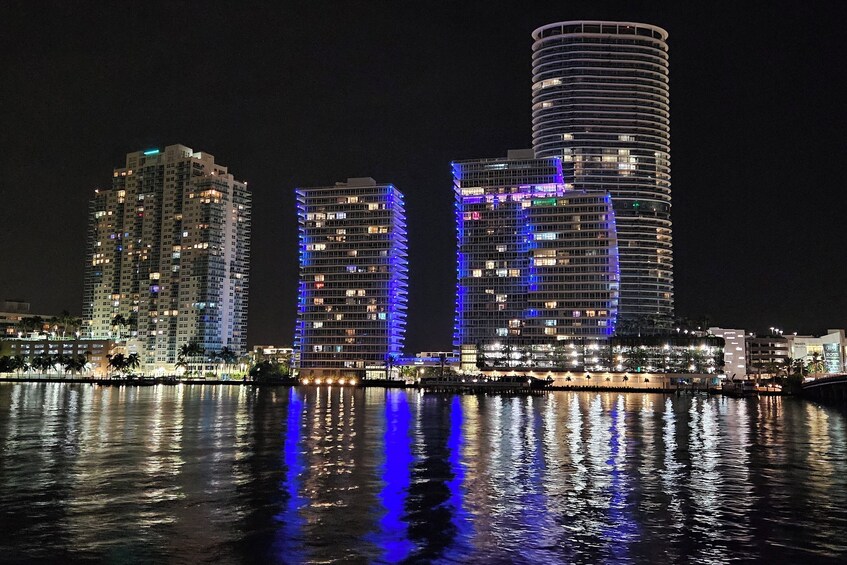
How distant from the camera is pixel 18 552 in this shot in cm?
2873

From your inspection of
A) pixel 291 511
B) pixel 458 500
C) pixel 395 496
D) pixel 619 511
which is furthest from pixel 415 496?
pixel 619 511

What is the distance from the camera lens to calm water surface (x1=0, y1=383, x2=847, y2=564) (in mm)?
30000

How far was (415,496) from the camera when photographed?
40.6 m

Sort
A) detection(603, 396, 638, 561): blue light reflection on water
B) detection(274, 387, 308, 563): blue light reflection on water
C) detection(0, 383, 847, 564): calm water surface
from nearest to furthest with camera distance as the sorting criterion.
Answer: detection(274, 387, 308, 563): blue light reflection on water → detection(0, 383, 847, 564): calm water surface → detection(603, 396, 638, 561): blue light reflection on water

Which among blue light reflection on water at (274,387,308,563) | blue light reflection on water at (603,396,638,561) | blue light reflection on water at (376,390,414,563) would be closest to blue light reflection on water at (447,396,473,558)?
blue light reflection on water at (376,390,414,563)

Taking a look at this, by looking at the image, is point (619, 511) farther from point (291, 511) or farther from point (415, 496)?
point (291, 511)

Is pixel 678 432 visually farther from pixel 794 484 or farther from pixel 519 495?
pixel 519 495

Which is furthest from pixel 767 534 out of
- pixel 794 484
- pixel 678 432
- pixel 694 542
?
pixel 678 432

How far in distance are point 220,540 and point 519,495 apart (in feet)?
56.0

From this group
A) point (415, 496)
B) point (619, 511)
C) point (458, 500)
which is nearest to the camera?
point (619, 511)

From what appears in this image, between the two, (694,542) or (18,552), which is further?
(694,542)

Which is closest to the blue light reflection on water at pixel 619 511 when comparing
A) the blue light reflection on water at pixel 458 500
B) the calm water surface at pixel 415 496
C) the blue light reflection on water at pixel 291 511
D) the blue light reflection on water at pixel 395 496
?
the calm water surface at pixel 415 496

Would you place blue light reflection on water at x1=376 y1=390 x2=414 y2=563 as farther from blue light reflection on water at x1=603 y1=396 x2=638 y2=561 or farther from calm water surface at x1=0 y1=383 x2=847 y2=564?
blue light reflection on water at x1=603 y1=396 x2=638 y2=561

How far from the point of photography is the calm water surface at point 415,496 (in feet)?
98.4
